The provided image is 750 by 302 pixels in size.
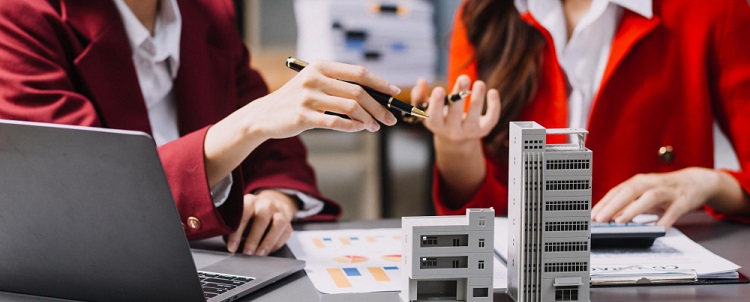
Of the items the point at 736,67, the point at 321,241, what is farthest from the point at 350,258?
the point at 736,67

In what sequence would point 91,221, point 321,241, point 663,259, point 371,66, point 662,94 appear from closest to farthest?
1. point 91,221
2. point 663,259
3. point 321,241
4. point 662,94
5. point 371,66

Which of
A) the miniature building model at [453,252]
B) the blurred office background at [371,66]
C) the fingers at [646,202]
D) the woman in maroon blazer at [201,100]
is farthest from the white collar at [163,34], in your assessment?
the blurred office background at [371,66]

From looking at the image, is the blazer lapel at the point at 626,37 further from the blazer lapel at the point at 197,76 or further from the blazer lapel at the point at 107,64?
the blazer lapel at the point at 107,64

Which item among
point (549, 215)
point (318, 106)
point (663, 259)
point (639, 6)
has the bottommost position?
point (663, 259)

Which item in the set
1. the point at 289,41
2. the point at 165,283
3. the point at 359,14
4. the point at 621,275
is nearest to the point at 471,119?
the point at 621,275

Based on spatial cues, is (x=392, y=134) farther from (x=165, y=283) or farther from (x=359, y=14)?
(x=165, y=283)

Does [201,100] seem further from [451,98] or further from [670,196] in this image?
[670,196]

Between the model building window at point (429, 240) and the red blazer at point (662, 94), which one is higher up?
the red blazer at point (662, 94)

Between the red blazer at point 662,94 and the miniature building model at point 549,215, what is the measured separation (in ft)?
2.18

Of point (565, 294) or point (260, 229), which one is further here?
point (260, 229)

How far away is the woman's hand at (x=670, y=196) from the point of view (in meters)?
1.29

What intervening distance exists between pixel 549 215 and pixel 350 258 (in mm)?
331

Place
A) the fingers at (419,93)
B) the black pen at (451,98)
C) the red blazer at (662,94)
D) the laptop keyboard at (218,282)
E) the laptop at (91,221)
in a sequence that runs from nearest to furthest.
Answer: the laptop at (91,221) < the laptop keyboard at (218,282) < the black pen at (451,98) < the fingers at (419,93) < the red blazer at (662,94)

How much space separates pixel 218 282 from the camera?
101 centimetres
